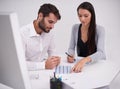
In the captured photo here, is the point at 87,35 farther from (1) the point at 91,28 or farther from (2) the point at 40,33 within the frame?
(2) the point at 40,33

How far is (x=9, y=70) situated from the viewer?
76cm

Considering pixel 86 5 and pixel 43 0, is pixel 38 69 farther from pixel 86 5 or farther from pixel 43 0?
pixel 43 0

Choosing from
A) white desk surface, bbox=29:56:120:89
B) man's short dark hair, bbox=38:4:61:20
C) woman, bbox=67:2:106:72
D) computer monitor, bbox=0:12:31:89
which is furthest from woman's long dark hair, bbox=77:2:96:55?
computer monitor, bbox=0:12:31:89

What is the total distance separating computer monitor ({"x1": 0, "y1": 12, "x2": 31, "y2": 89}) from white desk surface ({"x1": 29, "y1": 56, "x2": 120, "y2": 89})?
1.36ft

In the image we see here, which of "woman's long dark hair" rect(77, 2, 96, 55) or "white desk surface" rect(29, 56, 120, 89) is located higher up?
"woman's long dark hair" rect(77, 2, 96, 55)

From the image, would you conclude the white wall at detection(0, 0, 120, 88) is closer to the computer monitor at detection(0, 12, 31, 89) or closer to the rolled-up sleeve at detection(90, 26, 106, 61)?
the rolled-up sleeve at detection(90, 26, 106, 61)

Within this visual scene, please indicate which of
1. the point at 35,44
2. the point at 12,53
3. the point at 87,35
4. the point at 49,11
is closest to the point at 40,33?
the point at 35,44

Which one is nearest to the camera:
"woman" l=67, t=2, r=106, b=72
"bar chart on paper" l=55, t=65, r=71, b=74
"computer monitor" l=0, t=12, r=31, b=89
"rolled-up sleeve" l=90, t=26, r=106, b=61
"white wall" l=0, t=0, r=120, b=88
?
"computer monitor" l=0, t=12, r=31, b=89

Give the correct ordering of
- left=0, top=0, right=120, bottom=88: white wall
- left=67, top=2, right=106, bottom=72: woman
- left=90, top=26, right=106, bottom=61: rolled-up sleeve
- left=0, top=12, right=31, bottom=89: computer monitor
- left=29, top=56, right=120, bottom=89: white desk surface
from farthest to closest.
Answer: left=0, top=0, right=120, bottom=88: white wall
left=67, top=2, right=106, bottom=72: woman
left=90, top=26, right=106, bottom=61: rolled-up sleeve
left=29, top=56, right=120, bottom=89: white desk surface
left=0, top=12, right=31, bottom=89: computer monitor

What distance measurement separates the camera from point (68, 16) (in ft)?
8.05

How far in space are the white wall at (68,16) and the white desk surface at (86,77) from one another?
2.30ft

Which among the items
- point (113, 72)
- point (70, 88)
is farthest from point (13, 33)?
point (113, 72)

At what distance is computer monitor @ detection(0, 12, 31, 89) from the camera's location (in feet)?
2.21

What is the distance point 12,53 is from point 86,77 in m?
0.67
